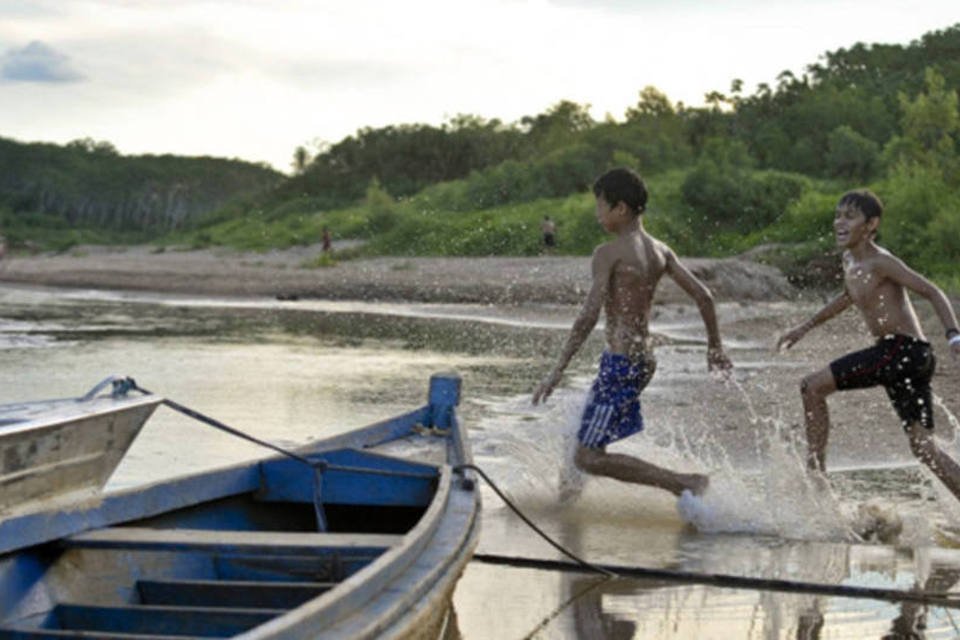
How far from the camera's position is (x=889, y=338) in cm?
725

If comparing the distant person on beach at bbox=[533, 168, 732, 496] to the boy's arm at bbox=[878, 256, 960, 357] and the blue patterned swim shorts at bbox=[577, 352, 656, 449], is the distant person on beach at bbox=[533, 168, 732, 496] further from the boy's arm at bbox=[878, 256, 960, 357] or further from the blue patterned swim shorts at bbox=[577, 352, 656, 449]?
the boy's arm at bbox=[878, 256, 960, 357]

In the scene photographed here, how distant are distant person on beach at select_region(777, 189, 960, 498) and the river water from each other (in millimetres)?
565

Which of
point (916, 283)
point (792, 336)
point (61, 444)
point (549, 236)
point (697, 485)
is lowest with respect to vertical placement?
point (697, 485)

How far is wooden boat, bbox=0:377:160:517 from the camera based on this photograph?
4.94m

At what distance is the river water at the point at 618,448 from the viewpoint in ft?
20.8

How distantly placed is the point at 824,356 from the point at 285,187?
63452 millimetres

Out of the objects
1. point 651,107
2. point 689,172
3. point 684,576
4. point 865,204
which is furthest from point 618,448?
point 651,107

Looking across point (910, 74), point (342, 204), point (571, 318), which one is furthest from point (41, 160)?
point (571, 318)

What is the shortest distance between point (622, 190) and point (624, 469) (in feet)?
4.61

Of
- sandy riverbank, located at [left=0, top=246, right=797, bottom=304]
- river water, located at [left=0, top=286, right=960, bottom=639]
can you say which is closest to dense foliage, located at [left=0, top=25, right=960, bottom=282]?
sandy riverbank, located at [left=0, top=246, right=797, bottom=304]

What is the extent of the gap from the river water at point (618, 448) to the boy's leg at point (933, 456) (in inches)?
14.6

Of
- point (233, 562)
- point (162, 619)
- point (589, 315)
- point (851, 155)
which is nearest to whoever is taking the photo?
point (162, 619)

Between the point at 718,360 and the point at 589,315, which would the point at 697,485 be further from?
the point at 589,315

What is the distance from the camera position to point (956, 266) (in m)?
25.6
